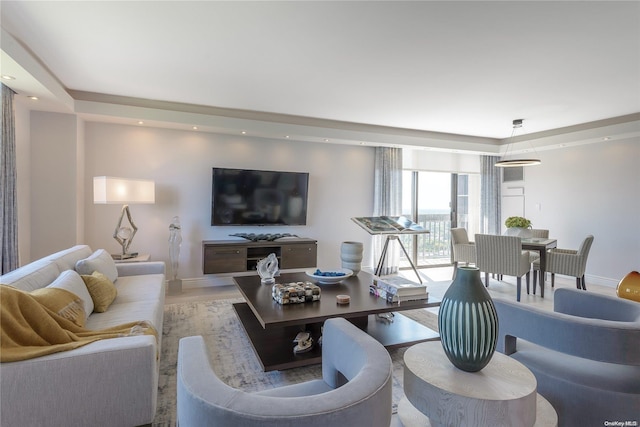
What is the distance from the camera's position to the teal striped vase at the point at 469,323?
1249 mm

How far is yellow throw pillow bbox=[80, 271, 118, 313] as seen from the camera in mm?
2330

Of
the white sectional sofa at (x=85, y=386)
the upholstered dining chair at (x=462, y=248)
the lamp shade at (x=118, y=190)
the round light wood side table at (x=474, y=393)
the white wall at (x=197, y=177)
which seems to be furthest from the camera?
the upholstered dining chair at (x=462, y=248)

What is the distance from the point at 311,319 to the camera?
7.25ft

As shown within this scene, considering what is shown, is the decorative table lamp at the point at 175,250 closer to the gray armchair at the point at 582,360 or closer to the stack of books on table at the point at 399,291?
the stack of books on table at the point at 399,291

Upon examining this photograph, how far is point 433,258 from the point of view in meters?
6.70

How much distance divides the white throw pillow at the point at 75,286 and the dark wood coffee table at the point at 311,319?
1073 millimetres

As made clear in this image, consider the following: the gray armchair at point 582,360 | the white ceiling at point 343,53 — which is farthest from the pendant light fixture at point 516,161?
the gray armchair at point 582,360

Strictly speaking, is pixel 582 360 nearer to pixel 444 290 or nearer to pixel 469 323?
pixel 469 323

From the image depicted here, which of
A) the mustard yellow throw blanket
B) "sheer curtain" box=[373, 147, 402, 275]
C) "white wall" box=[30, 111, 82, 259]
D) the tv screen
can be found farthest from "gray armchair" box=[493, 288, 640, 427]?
"white wall" box=[30, 111, 82, 259]

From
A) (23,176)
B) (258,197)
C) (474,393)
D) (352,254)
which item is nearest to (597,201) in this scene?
(352,254)

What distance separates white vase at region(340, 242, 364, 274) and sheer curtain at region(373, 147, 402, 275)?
2446 mm

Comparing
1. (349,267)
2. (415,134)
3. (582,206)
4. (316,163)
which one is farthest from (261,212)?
(582,206)

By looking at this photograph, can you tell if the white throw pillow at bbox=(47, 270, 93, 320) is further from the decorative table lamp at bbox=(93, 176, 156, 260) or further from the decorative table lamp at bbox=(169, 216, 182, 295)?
the decorative table lamp at bbox=(169, 216, 182, 295)

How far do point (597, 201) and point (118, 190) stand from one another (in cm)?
698
